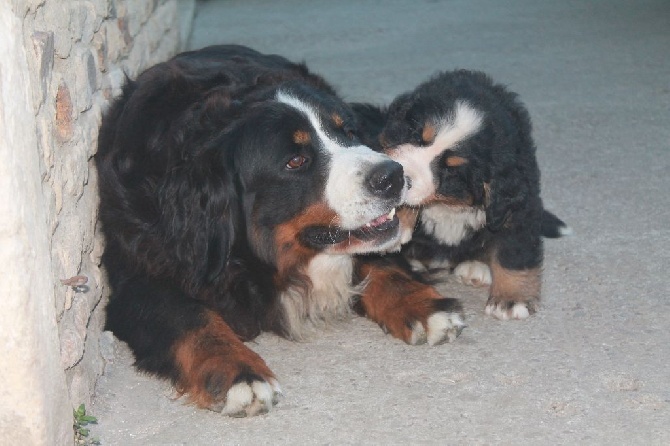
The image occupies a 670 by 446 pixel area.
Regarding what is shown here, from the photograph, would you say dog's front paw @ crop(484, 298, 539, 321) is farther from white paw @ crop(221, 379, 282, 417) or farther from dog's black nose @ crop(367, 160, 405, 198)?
white paw @ crop(221, 379, 282, 417)

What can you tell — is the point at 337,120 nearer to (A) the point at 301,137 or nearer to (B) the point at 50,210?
(A) the point at 301,137

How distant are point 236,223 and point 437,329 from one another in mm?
858

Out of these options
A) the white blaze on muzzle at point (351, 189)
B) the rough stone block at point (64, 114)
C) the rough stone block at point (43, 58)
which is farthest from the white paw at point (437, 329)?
the rough stone block at point (43, 58)

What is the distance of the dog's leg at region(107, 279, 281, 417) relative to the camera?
11.1 feet

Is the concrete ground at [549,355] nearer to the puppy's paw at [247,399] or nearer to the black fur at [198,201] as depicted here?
the puppy's paw at [247,399]

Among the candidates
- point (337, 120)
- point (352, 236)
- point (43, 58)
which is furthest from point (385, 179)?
point (43, 58)

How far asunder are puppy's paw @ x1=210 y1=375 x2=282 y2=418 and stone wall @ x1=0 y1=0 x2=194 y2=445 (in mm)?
494

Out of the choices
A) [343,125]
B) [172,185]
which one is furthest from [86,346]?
[343,125]

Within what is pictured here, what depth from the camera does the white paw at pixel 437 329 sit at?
384 centimetres

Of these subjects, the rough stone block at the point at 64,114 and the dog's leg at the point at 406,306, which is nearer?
the rough stone block at the point at 64,114

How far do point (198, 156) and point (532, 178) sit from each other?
4.68ft

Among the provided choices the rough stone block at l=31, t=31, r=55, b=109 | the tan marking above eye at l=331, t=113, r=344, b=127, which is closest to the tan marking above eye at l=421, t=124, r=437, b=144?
the tan marking above eye at l=331, t=113, r=344, b=127

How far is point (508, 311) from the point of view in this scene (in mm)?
4062

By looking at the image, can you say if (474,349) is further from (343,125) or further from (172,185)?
(172,185)
